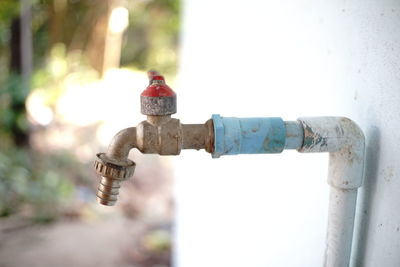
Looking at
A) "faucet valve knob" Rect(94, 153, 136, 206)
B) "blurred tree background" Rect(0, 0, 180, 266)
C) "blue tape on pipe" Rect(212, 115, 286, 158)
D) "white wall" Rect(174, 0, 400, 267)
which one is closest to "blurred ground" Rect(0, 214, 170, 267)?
"blurred tree background" Rect(0, 0, 180, 266)

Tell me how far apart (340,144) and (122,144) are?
305mm

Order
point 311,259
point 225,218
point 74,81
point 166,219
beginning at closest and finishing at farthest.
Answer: point 311,259, point 225,218, point 166,219, point 74,81

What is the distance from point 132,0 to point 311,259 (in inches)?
252

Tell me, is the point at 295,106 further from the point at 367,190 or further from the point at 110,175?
the point at 110,175

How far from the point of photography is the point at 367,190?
608 millimetres

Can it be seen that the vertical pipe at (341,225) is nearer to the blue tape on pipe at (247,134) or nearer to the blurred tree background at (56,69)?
the blue tape on pipe at (247,134)

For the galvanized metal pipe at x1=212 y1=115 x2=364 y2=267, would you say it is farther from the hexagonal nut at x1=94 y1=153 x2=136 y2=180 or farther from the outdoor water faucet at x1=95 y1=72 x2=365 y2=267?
the hexagonal nut at x1=94 y1=153 x2=136 y2=180

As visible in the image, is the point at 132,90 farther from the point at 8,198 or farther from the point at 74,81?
the point at 8,198

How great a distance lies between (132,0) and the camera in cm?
662

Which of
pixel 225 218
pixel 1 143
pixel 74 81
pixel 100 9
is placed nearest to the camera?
pixel 225 218

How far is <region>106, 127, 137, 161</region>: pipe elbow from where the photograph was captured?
2.04 feet

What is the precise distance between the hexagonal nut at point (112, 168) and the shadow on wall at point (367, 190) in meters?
0.34

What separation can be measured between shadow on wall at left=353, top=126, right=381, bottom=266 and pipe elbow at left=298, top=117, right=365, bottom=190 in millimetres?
20

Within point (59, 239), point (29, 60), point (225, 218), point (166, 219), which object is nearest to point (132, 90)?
point (29, 60)
